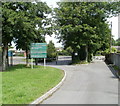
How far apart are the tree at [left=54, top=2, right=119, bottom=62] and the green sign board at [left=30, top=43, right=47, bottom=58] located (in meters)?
7.50

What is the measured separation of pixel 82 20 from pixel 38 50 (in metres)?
11.1

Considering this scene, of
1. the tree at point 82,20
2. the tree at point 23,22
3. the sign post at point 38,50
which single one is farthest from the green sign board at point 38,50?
the tree at point 82,20

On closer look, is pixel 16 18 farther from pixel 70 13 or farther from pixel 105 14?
pixel 105 14

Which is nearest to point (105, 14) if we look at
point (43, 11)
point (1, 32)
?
point (43, 11)

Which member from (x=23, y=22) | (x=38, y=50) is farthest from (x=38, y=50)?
(x=23, y=22)

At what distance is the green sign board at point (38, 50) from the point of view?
2072 cm

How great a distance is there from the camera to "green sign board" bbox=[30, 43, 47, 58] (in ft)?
68.0

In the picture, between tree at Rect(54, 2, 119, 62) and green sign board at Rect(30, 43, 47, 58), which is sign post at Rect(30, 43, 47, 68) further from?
tree at Rect(54, 2, 119, 62)

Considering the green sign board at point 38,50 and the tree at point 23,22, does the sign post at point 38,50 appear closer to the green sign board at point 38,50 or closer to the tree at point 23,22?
the green sign board at point 38,50

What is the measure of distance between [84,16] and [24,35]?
13.3 meters

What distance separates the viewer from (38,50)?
68.5ft

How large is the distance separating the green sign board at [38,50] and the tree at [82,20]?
7.50 m

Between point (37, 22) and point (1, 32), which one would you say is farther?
point (37, 22)

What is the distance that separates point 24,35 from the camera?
17578 millimetres
